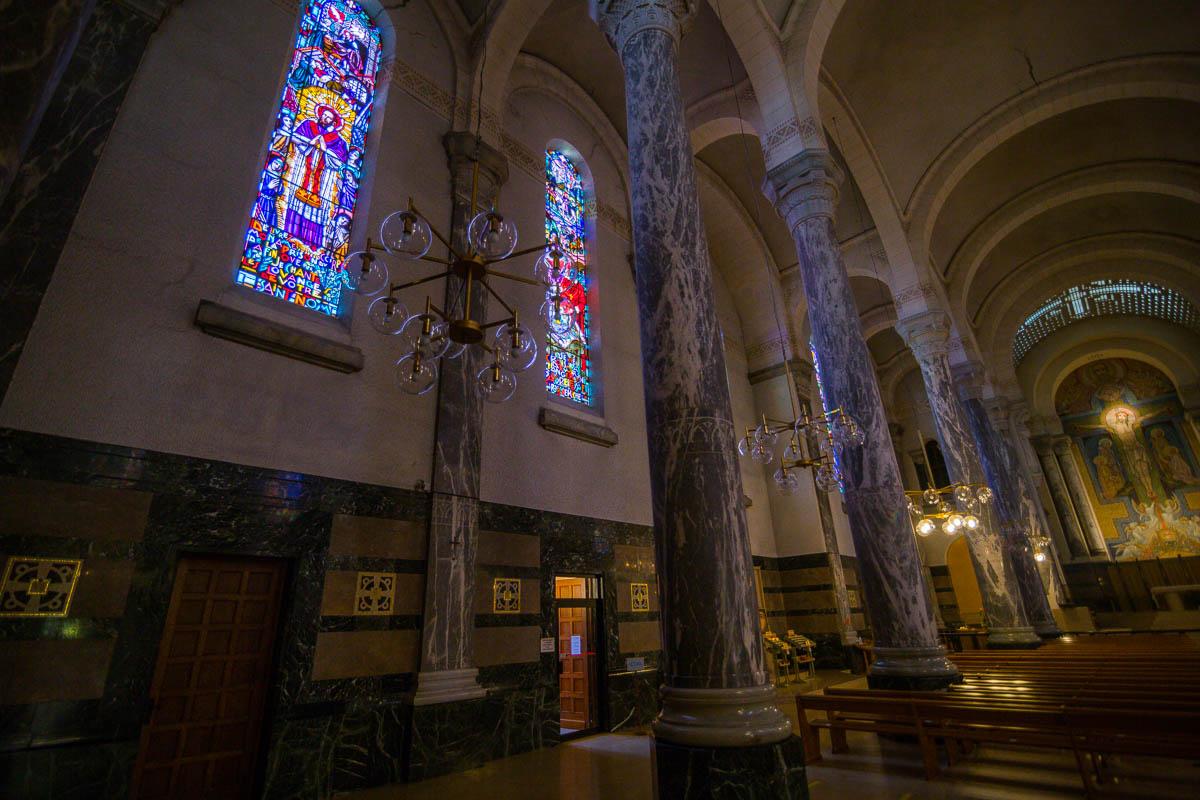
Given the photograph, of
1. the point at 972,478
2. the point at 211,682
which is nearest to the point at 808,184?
the point at 972,478

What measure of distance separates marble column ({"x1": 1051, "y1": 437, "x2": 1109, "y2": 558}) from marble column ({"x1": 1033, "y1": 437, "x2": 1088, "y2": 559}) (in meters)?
0.14

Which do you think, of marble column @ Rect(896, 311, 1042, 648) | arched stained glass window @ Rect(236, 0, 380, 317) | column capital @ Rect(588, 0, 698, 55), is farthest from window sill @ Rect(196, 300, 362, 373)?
marble column @ Rect(896, 311, 1042, 648)

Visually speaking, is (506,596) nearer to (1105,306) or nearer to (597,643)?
(597,643)

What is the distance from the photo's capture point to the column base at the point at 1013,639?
27.1ft

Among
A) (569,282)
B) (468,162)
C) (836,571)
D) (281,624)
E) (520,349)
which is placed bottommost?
(281,624)

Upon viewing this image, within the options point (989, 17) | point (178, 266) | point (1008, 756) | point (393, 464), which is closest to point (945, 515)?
point (1008, 756)

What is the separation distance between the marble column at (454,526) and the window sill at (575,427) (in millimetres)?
1074

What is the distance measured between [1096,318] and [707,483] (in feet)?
75.9

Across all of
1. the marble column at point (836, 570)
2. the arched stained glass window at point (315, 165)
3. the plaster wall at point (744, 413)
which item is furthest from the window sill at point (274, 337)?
the marble column at point (836, 570)

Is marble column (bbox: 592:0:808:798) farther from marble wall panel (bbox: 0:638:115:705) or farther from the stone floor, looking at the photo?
marble wall panel (bbox: 0:638:115:705)

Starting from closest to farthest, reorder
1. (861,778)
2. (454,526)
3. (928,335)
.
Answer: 1. (861,778)
2. (454,526)
3. (928,335)

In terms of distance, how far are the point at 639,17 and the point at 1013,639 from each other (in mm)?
9762

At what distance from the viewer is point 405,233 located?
11.1 ft

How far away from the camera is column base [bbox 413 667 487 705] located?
15.7 feet
